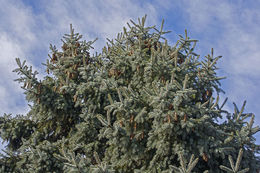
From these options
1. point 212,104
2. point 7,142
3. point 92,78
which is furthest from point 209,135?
point 7,142

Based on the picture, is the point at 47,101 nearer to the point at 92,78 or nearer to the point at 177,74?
the point at 92,78

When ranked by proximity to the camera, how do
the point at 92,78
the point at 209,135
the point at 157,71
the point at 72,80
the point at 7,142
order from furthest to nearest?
the point at 7,142 → the point at 72,80 → the point at 92,78 → the point at 157,71 → the point at 209,135

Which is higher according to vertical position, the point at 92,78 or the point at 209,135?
the point at 92,78

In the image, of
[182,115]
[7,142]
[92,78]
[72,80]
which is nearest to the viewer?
[182,115]

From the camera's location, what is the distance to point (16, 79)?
9938mm

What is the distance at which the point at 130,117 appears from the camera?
802 centimetres

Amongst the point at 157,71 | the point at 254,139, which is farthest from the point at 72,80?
the point at 254,139

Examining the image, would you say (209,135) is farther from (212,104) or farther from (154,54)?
(154,54)

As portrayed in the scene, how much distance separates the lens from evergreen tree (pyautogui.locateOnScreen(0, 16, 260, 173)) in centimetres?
757

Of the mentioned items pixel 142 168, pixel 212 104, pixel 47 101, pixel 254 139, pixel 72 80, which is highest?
pixel 72 80

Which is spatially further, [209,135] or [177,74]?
[177,74]

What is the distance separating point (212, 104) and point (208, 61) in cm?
143

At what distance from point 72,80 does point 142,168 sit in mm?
3917

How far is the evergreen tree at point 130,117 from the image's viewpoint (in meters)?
7.57
